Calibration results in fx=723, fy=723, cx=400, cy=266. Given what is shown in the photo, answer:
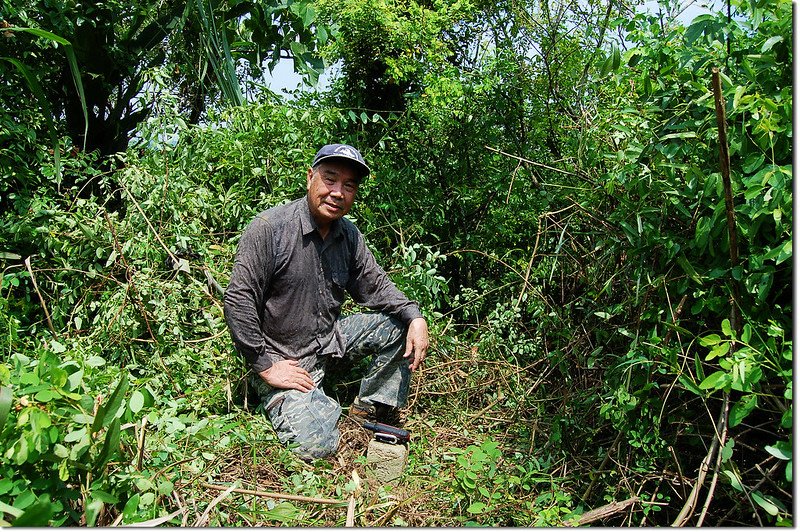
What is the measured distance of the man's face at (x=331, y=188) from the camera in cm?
356

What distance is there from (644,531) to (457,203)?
306cm

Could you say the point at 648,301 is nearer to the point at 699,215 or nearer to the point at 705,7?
the point at 699,215

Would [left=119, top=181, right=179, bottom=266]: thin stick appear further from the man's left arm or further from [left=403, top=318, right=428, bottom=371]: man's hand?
[left=403, top=318, right=428, bottom=371]: man's hand

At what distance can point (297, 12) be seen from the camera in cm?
444


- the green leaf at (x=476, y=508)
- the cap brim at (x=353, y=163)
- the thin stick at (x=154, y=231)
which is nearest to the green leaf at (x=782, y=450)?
the green leaf at (x=476, y=508)

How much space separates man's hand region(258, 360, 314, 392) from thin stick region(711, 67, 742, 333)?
193 centimetres

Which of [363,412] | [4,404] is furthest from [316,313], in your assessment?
[4,404]

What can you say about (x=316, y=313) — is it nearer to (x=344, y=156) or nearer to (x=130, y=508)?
(x=344, y=156)

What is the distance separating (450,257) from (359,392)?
1821 millimetres

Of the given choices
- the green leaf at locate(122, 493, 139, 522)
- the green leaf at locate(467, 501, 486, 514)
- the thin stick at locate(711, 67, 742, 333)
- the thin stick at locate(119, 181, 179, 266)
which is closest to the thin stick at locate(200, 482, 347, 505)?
the green leaf at locate(122, 493, 139, 522)

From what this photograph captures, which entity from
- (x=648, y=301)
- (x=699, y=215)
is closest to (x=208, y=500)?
(x=648, y=301)

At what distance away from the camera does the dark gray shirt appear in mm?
3426

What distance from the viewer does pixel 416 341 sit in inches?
145

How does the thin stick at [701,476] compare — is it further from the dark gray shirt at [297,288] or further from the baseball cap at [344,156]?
the baseball cap at [344,156]
